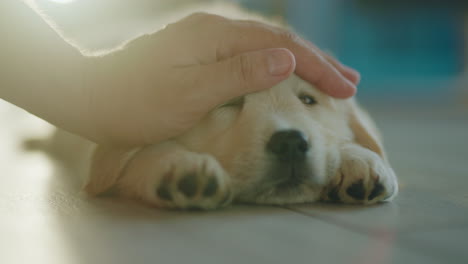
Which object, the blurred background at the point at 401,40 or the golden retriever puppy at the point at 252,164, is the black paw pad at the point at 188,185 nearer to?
the golden retriever puppy at the point at 252,164

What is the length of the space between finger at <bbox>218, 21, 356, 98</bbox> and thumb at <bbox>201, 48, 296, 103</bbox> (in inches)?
3.7

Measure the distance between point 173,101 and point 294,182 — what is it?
0.46 metres

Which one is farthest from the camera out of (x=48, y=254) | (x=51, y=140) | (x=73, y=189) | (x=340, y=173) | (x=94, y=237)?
(x=51, y=140)

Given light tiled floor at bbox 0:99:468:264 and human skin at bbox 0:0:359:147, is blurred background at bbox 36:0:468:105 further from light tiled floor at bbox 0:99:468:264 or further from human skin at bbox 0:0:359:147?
light tiled floor at bbox 0:99:468:264

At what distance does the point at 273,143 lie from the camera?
1536 millimetres

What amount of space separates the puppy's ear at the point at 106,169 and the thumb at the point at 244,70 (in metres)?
0.39

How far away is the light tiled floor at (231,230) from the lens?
3.46ft

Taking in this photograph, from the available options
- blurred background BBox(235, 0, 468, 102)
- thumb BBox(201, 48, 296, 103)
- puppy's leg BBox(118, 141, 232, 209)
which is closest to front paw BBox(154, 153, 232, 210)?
puppy's leg BBox(118, 141, 232, 209)

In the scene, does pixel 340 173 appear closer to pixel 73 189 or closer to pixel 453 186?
pixel 453 186

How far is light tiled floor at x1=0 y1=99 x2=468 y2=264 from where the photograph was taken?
3.46 ft

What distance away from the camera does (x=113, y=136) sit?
1600mm

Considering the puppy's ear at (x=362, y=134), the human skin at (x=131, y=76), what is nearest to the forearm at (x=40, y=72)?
the human skin at (x=131, y=76)

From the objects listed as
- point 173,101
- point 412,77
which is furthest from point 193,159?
point 412,77

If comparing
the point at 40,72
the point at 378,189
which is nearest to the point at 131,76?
the point at 40,72
